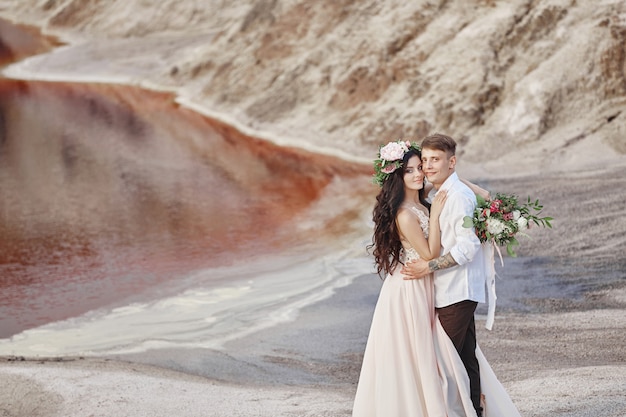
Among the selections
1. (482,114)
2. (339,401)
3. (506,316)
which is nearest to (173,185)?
(482,114)

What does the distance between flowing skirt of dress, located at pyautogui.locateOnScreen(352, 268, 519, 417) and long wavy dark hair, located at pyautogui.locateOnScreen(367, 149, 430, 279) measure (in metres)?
0.12

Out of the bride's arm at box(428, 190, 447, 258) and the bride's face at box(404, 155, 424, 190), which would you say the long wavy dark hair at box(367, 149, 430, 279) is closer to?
the bride's face at box(404, 155, 424, 190)

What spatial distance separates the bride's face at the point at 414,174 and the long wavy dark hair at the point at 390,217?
0.07 feet

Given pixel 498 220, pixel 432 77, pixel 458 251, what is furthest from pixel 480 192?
pixel 432 77

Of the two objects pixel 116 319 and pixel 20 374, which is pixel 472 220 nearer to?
pixel 20 374

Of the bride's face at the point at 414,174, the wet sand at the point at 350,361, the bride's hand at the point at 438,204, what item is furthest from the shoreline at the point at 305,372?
the bride's face at the point at 414,174

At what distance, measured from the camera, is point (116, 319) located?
11.2 meters

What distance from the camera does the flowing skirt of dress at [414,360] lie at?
5.27m

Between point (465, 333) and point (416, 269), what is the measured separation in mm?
467

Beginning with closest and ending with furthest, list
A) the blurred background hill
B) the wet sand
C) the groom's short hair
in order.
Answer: the groom's short hair < the wet sand < the blurred background hill

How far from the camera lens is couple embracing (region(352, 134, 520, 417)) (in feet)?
17.2

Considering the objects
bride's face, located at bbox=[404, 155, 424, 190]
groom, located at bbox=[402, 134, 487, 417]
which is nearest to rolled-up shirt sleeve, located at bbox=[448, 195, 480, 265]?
groom, located at bbox=[402, 134, 487, 417]

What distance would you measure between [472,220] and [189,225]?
10857mm

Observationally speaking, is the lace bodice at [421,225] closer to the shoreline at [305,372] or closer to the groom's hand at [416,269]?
the groom's hand at [416,269]
